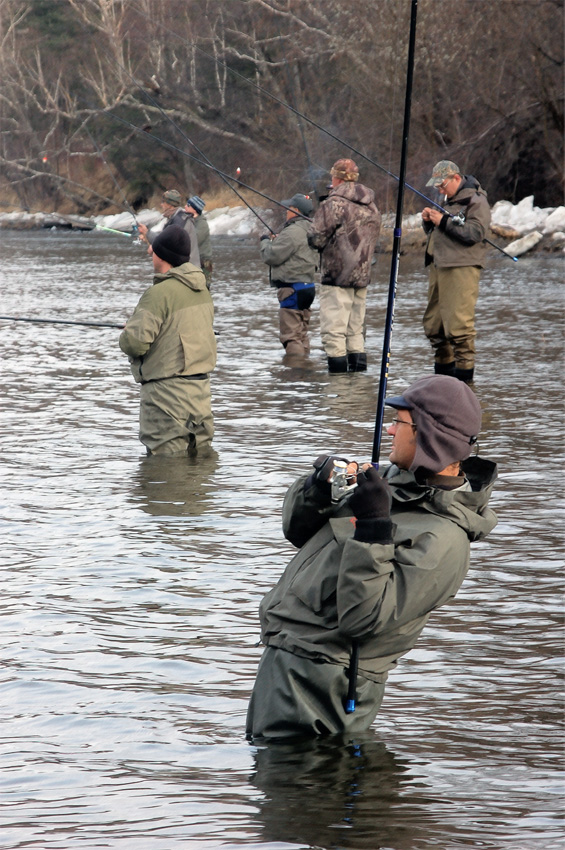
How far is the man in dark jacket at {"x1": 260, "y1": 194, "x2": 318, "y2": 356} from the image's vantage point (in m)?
12.8

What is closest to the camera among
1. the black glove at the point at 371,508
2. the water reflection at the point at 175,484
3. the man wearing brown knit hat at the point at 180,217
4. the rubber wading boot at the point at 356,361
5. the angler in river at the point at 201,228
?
the black glove at the point at 371,508

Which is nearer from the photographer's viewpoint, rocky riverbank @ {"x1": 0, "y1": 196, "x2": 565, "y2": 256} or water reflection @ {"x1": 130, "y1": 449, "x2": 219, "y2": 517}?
water reflection @ {"x1": 130, "y1": 449, "x2": 219, "y2": 517}

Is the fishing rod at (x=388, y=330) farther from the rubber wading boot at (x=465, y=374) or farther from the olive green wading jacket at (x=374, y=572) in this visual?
the rubber wading boot at (x=465, y=374)

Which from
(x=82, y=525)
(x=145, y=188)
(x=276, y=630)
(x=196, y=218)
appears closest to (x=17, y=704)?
(x=276, y=630)

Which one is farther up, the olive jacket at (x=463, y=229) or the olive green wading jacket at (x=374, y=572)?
the olive jacket at (x=463, y=229)

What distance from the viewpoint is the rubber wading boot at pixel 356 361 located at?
12.5 metres

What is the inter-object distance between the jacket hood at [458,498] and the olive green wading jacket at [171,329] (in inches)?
169

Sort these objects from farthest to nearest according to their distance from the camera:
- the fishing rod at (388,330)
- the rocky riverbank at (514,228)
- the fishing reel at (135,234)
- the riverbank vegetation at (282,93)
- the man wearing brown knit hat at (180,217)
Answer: the riverbank vegetation at (282,93) → the rocky riverbank at (514,228) → the man wearing brown knit hat at (180,217) → the fishing reel at (135,234) → the fishing rod at (388,330)

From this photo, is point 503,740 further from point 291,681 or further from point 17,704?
point 17,704

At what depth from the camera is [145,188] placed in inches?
2197

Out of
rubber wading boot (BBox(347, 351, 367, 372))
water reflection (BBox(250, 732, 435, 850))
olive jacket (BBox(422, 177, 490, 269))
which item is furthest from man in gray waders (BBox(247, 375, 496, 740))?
rubber wading boot (BBox(347, 351, 367, 372))

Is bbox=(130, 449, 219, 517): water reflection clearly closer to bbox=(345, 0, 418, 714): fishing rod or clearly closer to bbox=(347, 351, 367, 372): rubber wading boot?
bbox=(345, 0, 418, 714): fishing rod

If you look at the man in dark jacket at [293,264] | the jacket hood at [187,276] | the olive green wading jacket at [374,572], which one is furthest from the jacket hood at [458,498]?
the man in dark jacket at [293,264]

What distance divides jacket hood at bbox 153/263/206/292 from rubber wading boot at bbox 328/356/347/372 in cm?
433
